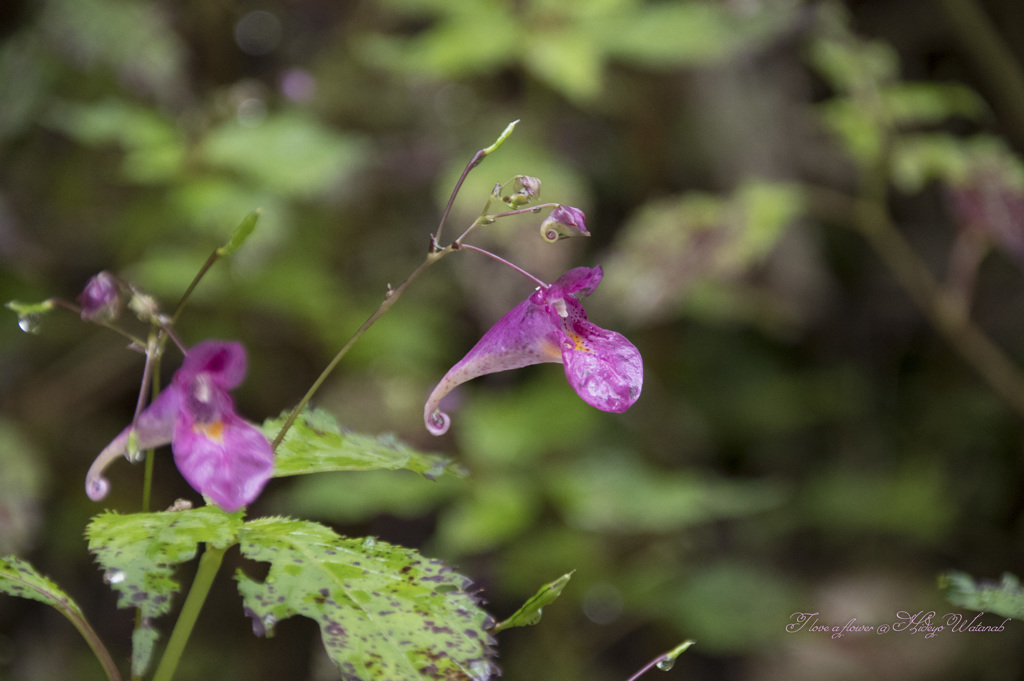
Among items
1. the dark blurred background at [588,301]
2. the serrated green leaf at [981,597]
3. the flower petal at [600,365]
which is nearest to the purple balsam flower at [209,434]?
the flower petal at [600,365]

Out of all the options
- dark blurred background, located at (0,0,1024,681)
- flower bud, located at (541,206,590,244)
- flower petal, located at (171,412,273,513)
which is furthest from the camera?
dark blurred background, located at (0,0,1024,681)

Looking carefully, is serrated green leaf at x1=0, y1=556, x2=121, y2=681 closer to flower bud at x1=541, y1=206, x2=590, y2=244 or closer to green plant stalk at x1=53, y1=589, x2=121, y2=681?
green plant stalk at x1=53, y1=589, x2=121, y2=681

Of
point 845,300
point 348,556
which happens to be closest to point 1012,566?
point 845,300

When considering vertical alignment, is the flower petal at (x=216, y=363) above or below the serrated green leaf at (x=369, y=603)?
above

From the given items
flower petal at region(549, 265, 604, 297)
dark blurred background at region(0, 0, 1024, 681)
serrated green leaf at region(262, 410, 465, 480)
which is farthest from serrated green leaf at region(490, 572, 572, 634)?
dark blurred background at region(0, 0, 1024, 681)

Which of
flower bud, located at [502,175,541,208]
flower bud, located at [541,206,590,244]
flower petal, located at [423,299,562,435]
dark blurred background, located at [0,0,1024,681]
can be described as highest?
flower bud, located at [502,175,541,208]

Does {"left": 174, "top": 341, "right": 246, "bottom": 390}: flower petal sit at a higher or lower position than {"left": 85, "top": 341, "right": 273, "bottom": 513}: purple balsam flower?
higher

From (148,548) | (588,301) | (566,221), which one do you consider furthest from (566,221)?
(588,301)

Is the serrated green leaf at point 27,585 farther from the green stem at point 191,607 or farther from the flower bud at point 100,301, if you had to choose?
the flower bud at point 100,301
